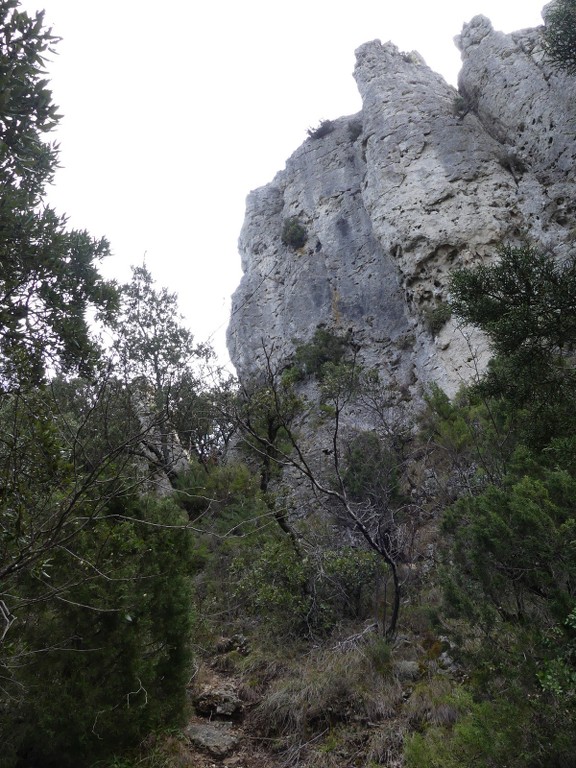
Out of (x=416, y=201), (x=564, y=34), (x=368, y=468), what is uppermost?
(x=416, y=201)

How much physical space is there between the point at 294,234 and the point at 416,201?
7.34 m

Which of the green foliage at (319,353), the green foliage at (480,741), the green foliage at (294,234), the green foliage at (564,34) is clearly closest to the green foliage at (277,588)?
the green foliage at (480,741)

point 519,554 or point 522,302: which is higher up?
point 522,302

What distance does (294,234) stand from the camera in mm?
23094

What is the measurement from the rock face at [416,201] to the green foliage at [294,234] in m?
0.24

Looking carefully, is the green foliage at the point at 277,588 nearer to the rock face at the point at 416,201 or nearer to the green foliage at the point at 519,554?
the green foliage at the point at 519,554

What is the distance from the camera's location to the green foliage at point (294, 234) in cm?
2309

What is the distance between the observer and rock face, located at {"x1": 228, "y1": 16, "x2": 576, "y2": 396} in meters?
15.3

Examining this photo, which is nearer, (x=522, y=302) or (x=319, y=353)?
(x=522, y=302)

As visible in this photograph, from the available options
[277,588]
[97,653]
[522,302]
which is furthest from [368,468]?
[97,653]

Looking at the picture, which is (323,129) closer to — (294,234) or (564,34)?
(294,234)

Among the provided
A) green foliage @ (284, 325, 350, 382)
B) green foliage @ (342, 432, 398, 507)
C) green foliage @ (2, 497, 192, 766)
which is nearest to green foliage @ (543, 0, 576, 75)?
green foliage @ (342, 432, 398, 507)

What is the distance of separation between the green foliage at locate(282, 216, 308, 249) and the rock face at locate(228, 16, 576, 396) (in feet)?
0.79

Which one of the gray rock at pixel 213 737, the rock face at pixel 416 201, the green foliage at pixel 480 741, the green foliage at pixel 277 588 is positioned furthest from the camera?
the rock face at pixel 416 201
